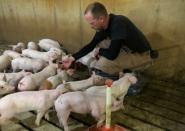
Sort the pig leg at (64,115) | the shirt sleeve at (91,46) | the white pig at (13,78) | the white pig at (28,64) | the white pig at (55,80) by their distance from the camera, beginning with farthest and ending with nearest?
the white pig at (28,64)
the shirt sleeve at (91,46)
the white pig at (13,78)
the white pig at (55,80)
the pig leg at (64,115)

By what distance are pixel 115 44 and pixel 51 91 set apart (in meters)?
0.86

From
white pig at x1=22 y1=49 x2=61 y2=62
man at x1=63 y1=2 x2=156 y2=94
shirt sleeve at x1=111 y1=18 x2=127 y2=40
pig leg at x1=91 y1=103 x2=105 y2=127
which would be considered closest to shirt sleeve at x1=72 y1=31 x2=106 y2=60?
man at x1=63 y1=2 x2=156 y2=94

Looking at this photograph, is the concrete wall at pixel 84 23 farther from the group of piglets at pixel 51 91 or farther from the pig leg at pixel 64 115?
the pig leg at pixel 64 115

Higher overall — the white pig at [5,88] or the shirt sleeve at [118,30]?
the shirt sleeve at [118,30]

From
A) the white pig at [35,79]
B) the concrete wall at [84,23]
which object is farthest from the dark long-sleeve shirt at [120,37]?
the white pig at [35,79]

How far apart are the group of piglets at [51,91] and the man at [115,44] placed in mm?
324

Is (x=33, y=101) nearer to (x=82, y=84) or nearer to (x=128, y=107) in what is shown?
(x=82, y=84)

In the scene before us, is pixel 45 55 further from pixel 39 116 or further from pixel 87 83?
pixel 39 116

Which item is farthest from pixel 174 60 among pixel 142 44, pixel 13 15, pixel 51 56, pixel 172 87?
pixel 13 15

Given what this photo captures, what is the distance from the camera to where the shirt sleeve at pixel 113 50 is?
2.99m

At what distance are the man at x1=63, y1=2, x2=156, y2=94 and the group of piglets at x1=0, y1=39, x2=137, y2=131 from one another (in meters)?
0.32

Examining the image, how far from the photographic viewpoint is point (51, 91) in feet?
8.55

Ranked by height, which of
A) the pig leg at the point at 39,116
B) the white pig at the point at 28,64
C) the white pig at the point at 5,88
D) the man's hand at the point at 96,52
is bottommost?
the pig leg at the point at 39,116

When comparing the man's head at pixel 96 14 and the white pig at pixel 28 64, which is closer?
the man's head at pixel 96 14
